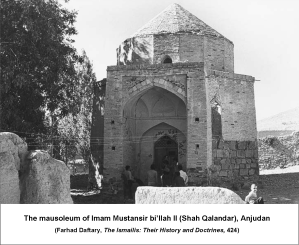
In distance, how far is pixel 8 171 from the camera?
5660 mm

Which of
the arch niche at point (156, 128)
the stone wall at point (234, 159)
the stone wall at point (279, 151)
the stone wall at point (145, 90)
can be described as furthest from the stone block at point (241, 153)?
the stone wall at point (279, 151)

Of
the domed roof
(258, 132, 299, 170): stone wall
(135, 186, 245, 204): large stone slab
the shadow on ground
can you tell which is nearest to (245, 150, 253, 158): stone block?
the shadow on ground

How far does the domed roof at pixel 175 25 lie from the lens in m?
16.4

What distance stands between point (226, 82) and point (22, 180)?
1160 centimetres

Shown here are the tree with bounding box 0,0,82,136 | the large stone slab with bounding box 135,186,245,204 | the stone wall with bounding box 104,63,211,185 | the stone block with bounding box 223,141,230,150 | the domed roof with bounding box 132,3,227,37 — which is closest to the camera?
the large stone slab with bounding box 135,186,245,204

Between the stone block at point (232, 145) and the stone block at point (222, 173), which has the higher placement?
the stone block at point (232, 145)

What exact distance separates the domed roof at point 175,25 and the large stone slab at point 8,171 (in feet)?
37.8

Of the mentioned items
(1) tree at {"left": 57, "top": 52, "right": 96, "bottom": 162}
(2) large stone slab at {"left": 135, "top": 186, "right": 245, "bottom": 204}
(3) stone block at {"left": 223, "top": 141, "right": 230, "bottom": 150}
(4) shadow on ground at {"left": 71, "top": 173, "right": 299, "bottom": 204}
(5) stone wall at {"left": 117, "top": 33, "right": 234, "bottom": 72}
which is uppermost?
(5) stone wall at {"left": 117, "top": 33, "right": 234, "bottom": 72}

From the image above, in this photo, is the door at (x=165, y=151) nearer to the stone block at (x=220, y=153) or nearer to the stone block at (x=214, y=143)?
the stone block at (x=214, y=143)

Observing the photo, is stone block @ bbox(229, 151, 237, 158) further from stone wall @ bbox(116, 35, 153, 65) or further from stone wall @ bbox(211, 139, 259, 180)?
stone wall @ bbox(116, 35, 153, 65)

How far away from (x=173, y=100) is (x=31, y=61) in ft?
20.0

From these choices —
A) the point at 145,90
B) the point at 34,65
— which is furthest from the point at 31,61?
the point at 145,90

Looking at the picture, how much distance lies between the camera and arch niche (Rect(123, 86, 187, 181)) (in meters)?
15.5

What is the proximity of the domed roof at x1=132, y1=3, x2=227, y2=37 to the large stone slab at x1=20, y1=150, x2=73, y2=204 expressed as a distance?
37.2 feet
